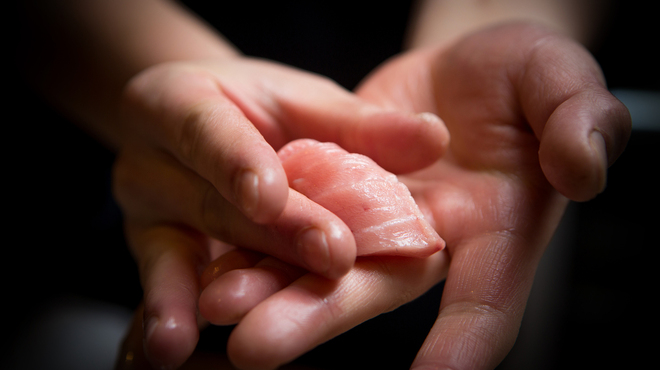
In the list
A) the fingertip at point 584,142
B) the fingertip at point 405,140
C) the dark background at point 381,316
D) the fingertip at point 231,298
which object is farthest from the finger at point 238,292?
the fingertip at point 584,142

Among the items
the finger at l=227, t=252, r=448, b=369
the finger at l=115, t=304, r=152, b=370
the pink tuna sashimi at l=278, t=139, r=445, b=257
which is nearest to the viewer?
the finger at l=227, t=252, r=448, b=369

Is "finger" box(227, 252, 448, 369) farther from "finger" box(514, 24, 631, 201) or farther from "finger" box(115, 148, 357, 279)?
"finger" box(514, 24, 631, 201)

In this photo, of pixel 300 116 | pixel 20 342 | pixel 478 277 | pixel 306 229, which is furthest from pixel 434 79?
pixel 20 342

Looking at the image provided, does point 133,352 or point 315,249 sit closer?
point 315,249

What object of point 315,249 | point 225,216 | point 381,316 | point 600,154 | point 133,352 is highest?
point 600,154

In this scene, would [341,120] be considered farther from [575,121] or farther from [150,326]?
[150,326]

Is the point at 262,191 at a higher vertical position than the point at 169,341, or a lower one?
higher

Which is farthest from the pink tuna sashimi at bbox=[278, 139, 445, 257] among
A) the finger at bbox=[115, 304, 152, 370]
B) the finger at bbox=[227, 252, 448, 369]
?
the finger at bbox=[115, 304, 152, 370]

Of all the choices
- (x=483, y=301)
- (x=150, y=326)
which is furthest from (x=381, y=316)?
(x=150, y=326)
